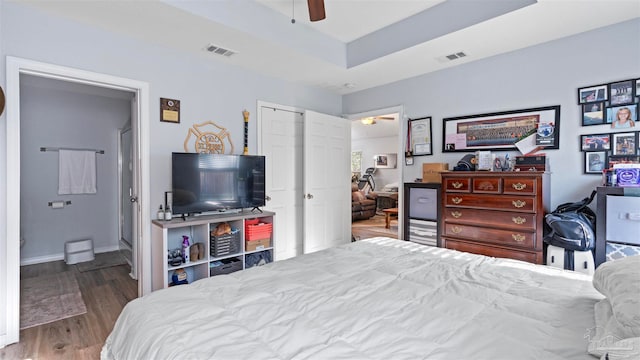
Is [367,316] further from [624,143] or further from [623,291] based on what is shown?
[624,143]

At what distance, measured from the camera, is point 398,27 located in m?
3.11

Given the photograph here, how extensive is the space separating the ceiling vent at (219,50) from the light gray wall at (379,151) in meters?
6.57

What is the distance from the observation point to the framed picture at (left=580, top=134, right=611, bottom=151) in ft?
8.72

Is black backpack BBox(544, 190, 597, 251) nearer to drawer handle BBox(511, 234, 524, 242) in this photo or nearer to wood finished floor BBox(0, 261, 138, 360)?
drawer handle BBox(511, 234, 524, 242)

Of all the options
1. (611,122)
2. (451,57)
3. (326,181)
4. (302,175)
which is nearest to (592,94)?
(611,122)

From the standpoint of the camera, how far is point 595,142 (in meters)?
2.71

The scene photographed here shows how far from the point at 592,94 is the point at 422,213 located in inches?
71.5

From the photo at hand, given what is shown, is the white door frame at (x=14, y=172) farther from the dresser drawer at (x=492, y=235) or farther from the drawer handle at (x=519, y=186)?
the drawer handle at (x=519, y=186)

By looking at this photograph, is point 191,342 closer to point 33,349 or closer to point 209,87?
point 33,349

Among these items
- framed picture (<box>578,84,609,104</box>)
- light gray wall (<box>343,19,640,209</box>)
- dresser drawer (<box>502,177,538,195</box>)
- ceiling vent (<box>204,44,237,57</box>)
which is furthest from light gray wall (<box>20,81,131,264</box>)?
framed picture (<box>578,84,609,104</box>)

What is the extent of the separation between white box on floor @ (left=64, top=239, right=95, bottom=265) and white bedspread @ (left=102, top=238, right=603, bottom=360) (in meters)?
3.78

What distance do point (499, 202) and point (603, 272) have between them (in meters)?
1.74

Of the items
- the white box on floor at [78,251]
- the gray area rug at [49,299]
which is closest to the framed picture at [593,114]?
the gray area rug at [49,299]

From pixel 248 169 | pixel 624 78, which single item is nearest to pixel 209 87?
pixel 248 169
